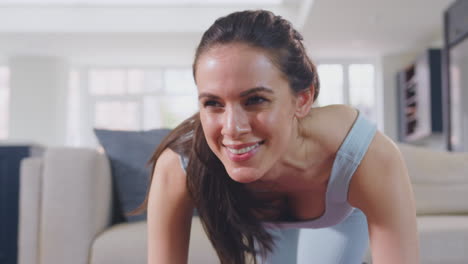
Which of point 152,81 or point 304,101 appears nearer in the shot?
point 304,101

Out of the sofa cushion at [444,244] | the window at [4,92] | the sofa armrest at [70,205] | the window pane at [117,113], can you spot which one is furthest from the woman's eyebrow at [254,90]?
the window at [4,92]

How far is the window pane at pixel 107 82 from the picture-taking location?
1098 cm

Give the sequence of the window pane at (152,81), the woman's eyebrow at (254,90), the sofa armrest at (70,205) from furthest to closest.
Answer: the window pane at (152,81) < the sofa armrest at (70,205) < the woman's eyebrow at (254,90)

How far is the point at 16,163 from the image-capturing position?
2.70 m

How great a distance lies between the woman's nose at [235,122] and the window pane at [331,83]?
31.2ft

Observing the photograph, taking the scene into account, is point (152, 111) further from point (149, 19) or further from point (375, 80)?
point (375, 80)

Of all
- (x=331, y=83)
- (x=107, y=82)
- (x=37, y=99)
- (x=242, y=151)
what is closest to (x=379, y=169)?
(x=242, y=151)

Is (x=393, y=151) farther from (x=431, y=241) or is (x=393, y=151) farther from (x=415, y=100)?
(x=415, y=100)

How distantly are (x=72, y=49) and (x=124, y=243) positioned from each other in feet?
26.9

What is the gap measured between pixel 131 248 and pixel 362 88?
895cm

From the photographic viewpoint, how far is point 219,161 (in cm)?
116

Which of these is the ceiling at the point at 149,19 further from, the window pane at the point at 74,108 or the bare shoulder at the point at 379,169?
the bare shoulder at the point at 379,169

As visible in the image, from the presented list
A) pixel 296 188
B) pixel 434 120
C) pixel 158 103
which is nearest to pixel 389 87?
pixel 434 120

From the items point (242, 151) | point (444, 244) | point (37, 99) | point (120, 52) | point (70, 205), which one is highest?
point (120, 52)
